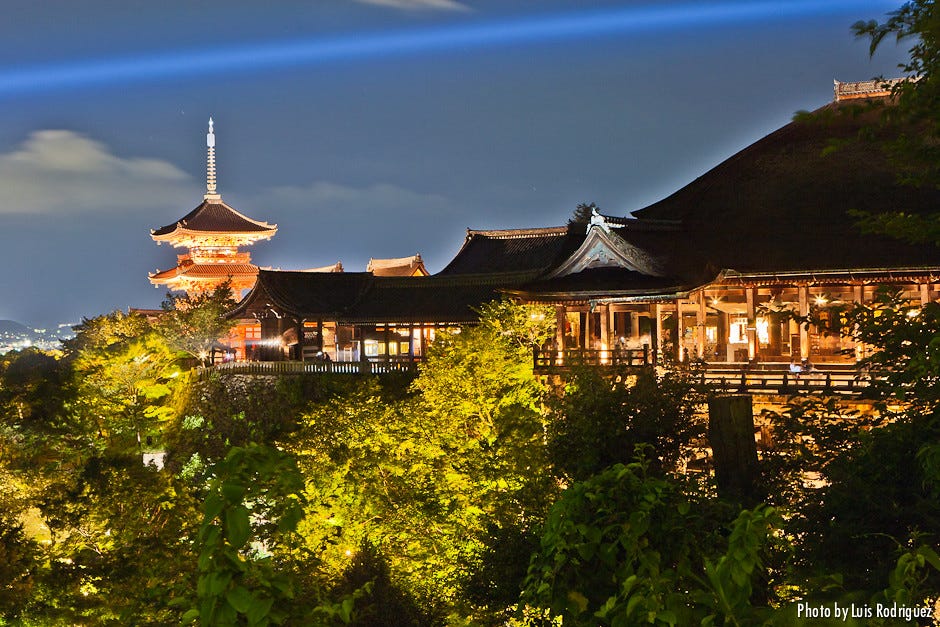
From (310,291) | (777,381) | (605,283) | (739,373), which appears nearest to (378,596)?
(739,373)

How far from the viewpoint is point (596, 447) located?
18.3m

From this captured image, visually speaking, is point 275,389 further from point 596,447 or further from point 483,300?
point 596,447

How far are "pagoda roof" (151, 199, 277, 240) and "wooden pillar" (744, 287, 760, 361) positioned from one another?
160 ft

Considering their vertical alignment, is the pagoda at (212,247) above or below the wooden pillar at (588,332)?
above

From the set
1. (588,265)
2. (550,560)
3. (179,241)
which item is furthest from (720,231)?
(179,241)

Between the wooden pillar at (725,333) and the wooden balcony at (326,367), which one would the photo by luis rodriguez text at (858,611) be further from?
the wooden balcony at (326,367)

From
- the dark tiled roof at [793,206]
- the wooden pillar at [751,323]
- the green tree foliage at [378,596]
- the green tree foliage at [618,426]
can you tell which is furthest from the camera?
the wooden pillar at [751,323]

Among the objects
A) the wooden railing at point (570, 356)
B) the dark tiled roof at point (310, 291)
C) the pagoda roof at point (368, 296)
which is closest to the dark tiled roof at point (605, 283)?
the wooden railing at point (570, 356)

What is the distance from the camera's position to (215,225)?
7269 cm

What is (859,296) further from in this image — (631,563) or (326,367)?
(631,563)

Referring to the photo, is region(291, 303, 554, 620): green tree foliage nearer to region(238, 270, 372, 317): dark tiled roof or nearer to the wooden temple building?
the wooden temple building

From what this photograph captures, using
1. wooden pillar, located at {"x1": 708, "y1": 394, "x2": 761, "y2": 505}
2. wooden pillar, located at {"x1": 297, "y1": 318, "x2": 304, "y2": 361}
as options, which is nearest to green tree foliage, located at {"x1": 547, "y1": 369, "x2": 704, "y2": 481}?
wooden pillar, located at {"x1": 708, "y1": 394, "x2": 761, "y2": 505}

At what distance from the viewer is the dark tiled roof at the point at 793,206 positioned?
30562 millimetres

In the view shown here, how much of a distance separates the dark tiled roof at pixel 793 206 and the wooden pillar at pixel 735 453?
1602 centimetres
